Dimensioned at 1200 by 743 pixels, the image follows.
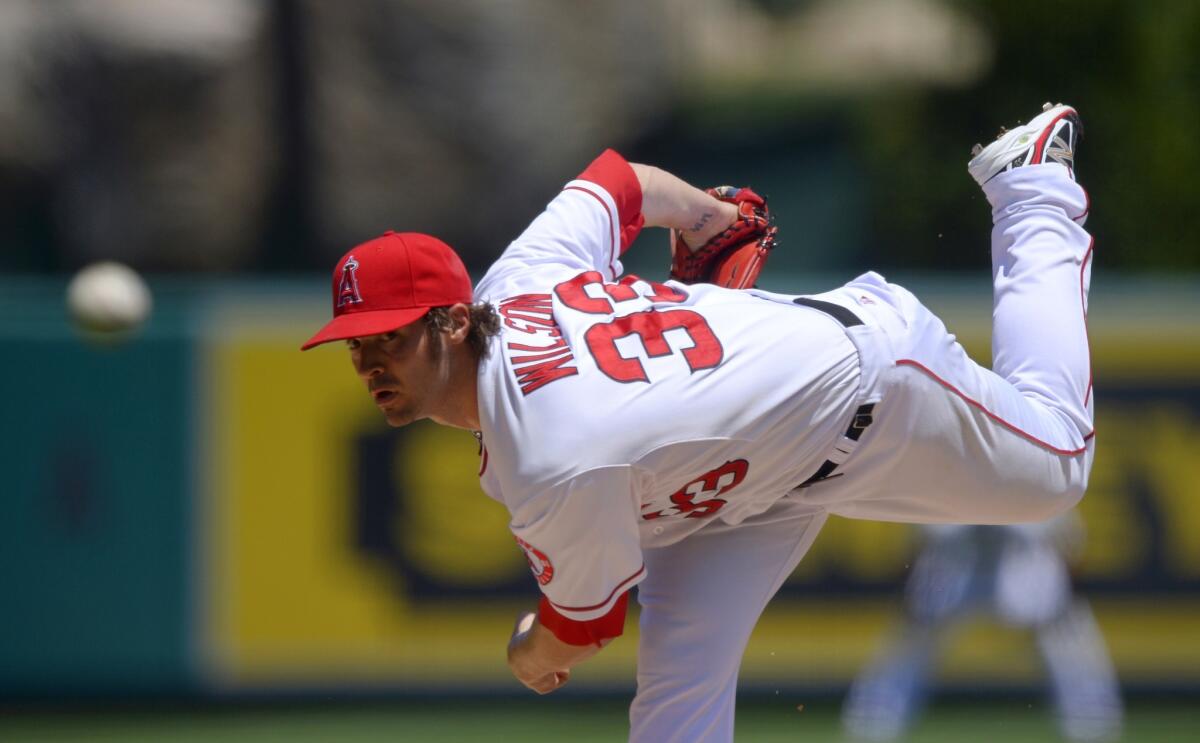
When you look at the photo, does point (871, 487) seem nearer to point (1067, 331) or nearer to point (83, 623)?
point (1067, 331)

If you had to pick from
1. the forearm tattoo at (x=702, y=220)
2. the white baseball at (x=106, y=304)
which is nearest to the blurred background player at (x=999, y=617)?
the white baseball at (x=106, y=304)

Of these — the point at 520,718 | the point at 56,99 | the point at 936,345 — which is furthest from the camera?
the point at 56,99

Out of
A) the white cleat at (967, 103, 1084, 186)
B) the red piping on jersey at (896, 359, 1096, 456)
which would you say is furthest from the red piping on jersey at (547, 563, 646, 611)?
the white cleat at (967, 103, 1084, 186)

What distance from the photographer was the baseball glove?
3932 millimetres

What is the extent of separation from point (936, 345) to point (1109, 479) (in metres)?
4.78

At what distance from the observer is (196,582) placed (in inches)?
303

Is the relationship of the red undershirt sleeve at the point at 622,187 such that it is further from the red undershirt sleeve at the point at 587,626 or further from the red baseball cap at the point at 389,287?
the red undershirt sleeve at the point at 587,626

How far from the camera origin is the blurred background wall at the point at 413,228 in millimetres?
7723

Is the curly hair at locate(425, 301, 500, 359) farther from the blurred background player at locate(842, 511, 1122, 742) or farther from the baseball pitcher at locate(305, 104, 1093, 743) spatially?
the blurred background player at locate(842, 511, 1122, 742)

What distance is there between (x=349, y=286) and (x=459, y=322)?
22 centimetres

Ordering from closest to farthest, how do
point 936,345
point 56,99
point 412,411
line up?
1. point 412,411
2. point 936,345
3. point 56,99

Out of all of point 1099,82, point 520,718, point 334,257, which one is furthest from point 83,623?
point 1099,82

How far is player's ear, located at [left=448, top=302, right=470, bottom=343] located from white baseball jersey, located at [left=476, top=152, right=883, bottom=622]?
2.5 inches

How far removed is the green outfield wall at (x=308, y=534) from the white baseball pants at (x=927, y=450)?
4.16 meters
